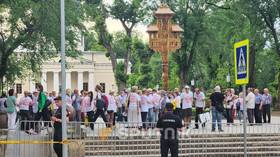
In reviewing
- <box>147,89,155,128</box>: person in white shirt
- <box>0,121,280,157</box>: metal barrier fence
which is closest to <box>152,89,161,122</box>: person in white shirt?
<box>147,89,155,128</box>: person in white shirt

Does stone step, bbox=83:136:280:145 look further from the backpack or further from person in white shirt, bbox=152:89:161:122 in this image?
person in white shirt, bbox=152:89:161:122

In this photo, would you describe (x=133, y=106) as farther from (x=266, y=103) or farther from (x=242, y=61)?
(x=242, y=61)

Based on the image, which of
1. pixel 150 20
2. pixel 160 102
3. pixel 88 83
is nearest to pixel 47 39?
pixel 160 102

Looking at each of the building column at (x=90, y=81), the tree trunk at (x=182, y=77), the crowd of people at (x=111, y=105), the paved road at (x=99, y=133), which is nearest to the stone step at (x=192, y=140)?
the paved road at (x=99, y=133)

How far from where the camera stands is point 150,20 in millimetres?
58094

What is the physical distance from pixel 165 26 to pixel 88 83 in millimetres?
58005

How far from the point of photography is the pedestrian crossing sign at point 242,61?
12.8 m

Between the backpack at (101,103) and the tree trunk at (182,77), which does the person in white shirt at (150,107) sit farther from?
the tree trunk at (182,77)

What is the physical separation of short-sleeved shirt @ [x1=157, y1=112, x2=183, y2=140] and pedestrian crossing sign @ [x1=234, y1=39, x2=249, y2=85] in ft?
8.20

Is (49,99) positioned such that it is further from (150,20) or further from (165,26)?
(150,20)

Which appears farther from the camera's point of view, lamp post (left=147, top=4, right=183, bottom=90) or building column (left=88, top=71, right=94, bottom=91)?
building column (left=88, top=71, right=94, bottom=91)

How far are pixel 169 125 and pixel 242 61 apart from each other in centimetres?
285

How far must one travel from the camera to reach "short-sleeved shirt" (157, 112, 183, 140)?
1505cm

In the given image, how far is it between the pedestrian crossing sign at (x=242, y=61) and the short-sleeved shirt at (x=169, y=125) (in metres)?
2.50
